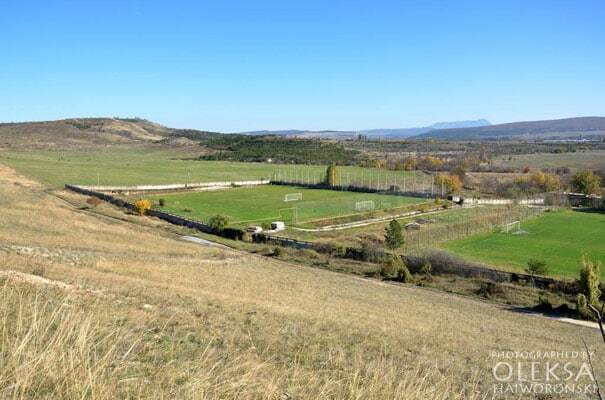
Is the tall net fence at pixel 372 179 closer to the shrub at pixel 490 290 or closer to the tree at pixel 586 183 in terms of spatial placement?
the tree at pixel 586 183

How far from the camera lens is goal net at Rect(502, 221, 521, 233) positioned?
62256mm

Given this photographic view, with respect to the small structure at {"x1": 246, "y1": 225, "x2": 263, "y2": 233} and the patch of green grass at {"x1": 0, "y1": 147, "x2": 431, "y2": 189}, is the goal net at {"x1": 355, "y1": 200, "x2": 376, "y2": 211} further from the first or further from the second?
the patch of green grass at {"x1": 0, "y1": 147, "x2": 431, "y2": 189}

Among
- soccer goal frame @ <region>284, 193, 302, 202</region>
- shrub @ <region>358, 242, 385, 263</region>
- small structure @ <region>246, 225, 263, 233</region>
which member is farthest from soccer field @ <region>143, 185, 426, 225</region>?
shrub @ <region>358, 242, 385, 263</region>

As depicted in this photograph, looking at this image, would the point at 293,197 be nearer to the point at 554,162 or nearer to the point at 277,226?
the point at 277,226

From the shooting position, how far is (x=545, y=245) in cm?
5400

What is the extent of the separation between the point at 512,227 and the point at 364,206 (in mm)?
19179

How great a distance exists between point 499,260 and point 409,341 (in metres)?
31.9

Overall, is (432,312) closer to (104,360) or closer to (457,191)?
(104,360)

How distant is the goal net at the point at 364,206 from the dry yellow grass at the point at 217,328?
3490 centimetres

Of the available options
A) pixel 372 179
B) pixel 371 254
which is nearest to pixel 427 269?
pixel 371 254

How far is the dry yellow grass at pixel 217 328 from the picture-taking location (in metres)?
4.36

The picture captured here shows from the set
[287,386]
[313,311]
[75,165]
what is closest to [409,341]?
[313,311]

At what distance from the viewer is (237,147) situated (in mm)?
181375

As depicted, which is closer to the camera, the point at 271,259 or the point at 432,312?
the point at 432,312
